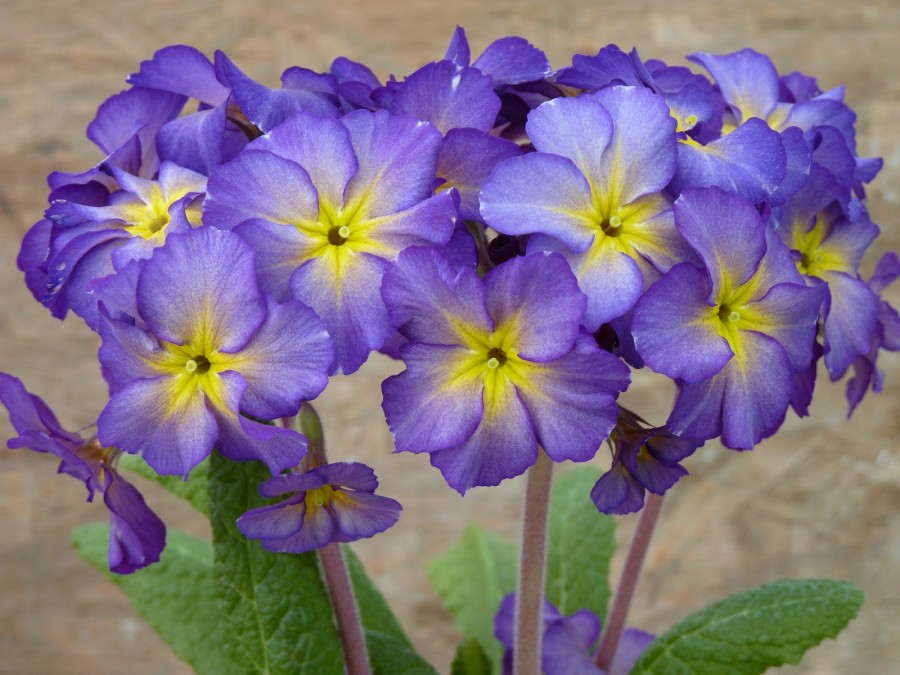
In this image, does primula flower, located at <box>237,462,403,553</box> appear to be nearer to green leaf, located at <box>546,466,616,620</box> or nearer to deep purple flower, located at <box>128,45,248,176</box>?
deep purple flower, located at <box>128,45,248,176</box>

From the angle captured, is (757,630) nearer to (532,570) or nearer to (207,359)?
(532,570)

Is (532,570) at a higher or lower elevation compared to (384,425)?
lower

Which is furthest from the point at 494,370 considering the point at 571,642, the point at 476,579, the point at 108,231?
the point at 476,579

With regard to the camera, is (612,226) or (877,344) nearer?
(612,226)

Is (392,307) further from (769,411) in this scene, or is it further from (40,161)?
(40,161)

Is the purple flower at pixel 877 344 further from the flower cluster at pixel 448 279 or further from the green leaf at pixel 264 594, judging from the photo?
the green leaf at pixel 264 594
